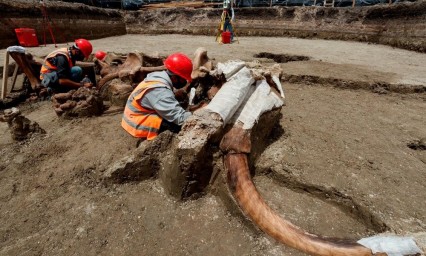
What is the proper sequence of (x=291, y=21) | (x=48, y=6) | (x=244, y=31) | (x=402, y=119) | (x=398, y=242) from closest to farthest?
(x=398, y=242) → (x=402, y=119) → (x=48, y=6) → (x=291, y=21) → (x=244, y=31)

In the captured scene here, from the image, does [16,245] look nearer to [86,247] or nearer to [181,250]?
[86,247]

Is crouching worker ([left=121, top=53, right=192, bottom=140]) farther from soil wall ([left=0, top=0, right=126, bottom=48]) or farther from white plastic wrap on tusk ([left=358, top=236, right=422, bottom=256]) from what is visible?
soil wall ([left=0, top=0, right=126, bottom=48])

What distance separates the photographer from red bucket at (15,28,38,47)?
A: 7219 millimetres

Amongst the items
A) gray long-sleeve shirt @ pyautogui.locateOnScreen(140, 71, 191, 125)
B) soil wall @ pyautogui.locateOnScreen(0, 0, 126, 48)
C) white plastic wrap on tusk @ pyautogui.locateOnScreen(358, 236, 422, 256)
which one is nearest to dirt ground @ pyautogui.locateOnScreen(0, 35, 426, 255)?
white plastic wrap on tusk @ pyautogui.locateOnScreen(358, 236, 422, 256)

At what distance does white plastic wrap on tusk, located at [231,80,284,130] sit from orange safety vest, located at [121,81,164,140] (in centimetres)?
86

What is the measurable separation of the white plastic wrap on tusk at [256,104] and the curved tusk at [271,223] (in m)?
0.38

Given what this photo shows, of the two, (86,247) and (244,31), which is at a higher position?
(244,31)

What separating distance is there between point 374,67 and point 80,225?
21.3 feet

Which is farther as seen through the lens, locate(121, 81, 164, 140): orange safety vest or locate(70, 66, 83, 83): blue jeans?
locate(70, 66, 83, 83): blue jeans

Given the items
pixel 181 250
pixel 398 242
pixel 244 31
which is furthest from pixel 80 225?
pixel 244 31

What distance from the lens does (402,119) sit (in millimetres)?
3588

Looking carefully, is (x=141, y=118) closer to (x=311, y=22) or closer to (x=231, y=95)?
(x=231, y=95)

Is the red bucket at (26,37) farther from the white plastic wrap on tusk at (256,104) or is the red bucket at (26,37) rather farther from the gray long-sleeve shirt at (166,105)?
the white plastic wrap on tusk at (256,104)

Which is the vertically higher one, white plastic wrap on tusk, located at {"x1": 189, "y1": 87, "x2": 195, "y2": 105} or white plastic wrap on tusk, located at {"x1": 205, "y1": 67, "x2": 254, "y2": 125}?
white plastic wrap on tusk, located at {"x1": 205, "y1": 67, "x2": 254, "y2": 125}
